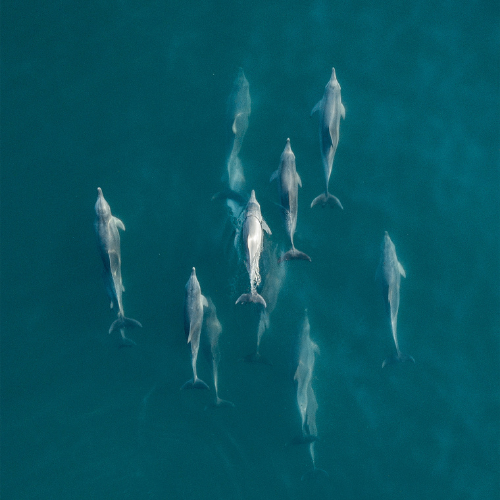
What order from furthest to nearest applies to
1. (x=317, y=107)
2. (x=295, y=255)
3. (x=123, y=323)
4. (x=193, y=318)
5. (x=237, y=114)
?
(x=237, y=114) → (x=317, y=107) → (x=123, y=323) → (x=295, y=255) → (x=193, y=318)

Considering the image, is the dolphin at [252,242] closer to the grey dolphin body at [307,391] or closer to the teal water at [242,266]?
the teal water at [242,266]

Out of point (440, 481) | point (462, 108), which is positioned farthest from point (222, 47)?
point (440, 481)

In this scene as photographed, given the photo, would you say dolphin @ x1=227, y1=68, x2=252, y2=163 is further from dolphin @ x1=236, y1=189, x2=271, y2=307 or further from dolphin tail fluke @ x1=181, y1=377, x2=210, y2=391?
dolphin tail fluke @ x1=181, y1=377, x2=210, y2=391

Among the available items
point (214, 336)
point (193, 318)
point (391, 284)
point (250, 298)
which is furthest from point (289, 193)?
point (214, 336)

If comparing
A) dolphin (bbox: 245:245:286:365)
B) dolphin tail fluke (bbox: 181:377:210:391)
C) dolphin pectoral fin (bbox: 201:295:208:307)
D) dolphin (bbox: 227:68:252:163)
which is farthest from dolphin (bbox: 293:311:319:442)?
dolphin (bbox: 227:68:252:163)

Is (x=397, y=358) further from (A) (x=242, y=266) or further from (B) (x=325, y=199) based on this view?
(A) (x=242, y=266)

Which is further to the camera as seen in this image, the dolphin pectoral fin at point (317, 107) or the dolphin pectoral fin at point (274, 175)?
the dolphin pectoral fin at point (317, 107)

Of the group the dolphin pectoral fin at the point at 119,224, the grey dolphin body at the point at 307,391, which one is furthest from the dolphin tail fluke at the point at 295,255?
the dolphin pectoral fin at the point at 119,224
